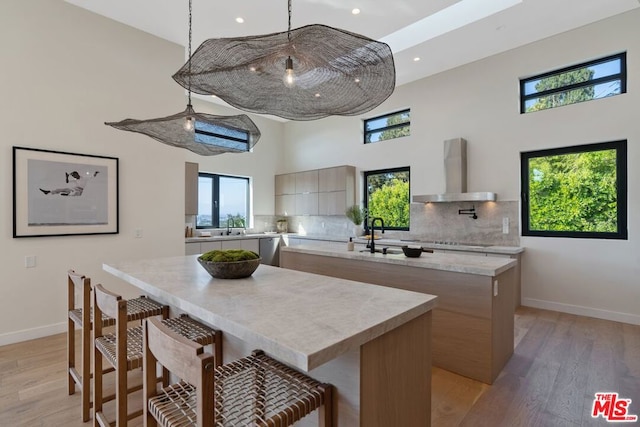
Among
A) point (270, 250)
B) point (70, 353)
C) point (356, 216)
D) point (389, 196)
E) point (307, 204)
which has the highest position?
point (389, 196)

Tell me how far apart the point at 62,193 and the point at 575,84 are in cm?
649

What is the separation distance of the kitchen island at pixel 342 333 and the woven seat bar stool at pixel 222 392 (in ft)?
0.36

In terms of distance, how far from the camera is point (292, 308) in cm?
134

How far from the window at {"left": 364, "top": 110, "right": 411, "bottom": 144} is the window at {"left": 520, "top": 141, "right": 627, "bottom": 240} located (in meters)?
2.01

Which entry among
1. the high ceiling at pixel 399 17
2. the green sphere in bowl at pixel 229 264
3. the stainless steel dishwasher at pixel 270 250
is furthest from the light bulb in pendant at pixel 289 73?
the stainless steel dishwasher at pixel 270 250

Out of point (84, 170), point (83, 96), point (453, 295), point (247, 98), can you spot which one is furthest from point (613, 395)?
point (83, 96)

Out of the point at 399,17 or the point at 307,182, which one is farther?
the point at 307,182

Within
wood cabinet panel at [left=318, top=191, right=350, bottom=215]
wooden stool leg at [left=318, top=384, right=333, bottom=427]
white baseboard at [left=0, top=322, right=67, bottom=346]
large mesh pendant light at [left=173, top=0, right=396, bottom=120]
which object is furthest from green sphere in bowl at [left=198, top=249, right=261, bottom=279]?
wood cabinet panel at [left=318, top=191, right=350, bottom=215]

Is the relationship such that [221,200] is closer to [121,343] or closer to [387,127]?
[387,127]

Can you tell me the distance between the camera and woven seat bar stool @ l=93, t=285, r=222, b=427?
1449 mm

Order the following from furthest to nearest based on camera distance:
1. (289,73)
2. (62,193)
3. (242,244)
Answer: (242,244) < (62,193) < (289,73)

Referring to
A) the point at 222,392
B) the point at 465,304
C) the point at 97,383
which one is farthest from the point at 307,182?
the point at 222,392

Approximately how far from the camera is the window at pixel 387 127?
18.8 ft

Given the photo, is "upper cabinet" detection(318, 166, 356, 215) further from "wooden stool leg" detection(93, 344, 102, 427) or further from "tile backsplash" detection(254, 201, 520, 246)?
"wooden stool leg" detection(93, 344, 102, 427)
